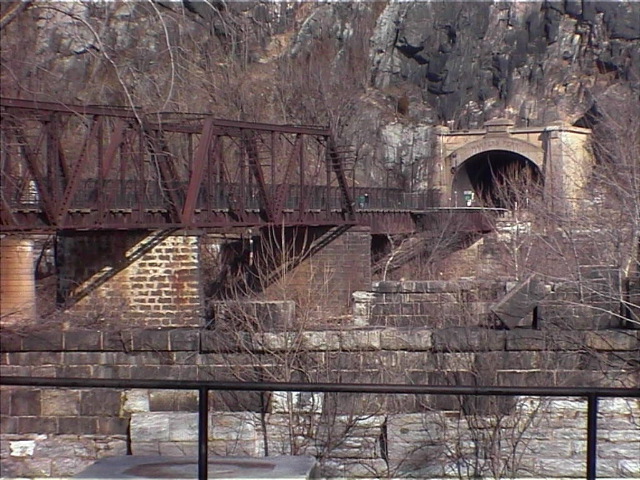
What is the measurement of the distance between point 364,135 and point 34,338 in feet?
167

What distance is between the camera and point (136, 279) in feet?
86.2

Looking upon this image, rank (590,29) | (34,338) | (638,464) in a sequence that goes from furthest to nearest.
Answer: (590,29) → (34,338) → (638,464)

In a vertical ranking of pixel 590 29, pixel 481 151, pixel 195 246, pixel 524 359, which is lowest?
pixel 524 359

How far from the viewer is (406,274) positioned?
138 ft

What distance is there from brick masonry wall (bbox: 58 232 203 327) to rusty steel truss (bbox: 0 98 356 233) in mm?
1218

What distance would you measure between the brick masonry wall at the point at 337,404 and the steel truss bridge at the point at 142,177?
2.89 meters

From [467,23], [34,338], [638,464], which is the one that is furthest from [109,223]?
[467,23]

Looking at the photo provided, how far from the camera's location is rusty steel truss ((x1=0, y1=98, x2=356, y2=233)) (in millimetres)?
17453

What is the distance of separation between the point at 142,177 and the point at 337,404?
33.2 feet

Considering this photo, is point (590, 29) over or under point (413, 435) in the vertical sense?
over

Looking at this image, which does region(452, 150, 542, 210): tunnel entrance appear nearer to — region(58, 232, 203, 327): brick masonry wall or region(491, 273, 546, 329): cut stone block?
region(58, 232, 203, 327): brick masonry wall

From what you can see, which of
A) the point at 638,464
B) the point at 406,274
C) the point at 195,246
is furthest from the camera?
the point at 406,274

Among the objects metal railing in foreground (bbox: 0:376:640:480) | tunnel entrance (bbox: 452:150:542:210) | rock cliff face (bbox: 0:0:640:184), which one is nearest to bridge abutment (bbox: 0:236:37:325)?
metal railing in foreground (bbox: 0:376:640:480)

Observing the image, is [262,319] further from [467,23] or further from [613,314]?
[467,23]
